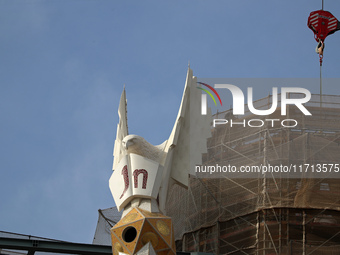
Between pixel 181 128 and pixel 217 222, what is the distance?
4.68 m

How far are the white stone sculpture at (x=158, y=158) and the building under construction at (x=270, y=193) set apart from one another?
3.20 meters

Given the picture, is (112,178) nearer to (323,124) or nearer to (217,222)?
(217,222)

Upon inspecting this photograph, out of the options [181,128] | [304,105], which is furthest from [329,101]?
[181,128]

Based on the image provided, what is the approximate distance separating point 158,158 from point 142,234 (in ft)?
13.9

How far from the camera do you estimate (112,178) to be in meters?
43.8

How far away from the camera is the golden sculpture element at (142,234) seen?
40781mm

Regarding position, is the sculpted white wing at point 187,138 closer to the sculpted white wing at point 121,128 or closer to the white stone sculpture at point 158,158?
the white stone sculpture at point 158,158

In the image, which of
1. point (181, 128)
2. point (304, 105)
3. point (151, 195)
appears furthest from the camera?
point (304, 105)

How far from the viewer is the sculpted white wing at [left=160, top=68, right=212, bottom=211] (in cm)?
4434

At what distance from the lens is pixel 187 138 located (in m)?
45.2

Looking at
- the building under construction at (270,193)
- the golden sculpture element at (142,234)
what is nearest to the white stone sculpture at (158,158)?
the golden sculpture element at (142,234)

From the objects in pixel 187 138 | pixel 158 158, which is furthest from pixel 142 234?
pixel 187 138

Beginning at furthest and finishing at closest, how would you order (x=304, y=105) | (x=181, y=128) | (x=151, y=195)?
(x=304, y=105)
(x=181, y=128)
(x=151, y=195)

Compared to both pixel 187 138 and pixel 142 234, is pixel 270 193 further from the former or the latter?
pixel 142 234
